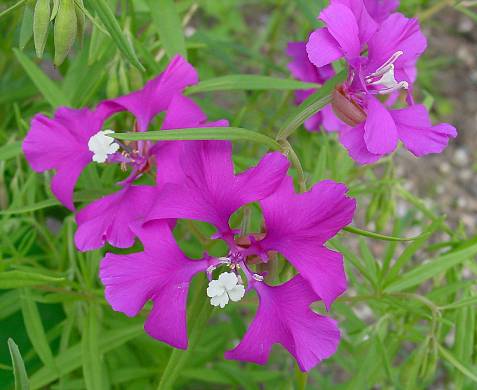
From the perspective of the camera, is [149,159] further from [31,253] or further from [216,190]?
[31,253]

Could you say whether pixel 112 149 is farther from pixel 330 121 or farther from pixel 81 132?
pixel 330 121

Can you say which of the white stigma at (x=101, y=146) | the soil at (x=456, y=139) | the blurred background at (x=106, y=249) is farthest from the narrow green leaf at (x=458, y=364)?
the soil at (x=456, y=139)

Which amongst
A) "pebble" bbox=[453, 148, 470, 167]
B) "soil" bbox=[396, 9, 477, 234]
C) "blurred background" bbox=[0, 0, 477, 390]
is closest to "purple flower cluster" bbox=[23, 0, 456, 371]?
"blurred background" bbox=[0, 0, 477, 390]

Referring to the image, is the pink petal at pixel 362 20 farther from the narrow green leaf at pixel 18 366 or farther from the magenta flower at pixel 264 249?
the narrow green leaf at pixel 18 366

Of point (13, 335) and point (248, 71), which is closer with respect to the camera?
point (13, 335)

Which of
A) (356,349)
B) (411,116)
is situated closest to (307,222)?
(411,116)

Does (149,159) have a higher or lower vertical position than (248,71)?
higher

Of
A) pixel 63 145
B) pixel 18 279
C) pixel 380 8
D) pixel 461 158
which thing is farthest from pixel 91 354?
pixel 461 158
